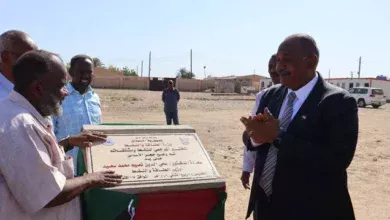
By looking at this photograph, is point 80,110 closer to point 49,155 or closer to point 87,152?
point 87,152

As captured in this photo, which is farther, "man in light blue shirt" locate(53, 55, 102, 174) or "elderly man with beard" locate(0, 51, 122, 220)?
"man in light blue shirt" locate(53, 55, 102, 174)

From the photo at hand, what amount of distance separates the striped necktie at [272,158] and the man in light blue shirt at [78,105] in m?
1.52

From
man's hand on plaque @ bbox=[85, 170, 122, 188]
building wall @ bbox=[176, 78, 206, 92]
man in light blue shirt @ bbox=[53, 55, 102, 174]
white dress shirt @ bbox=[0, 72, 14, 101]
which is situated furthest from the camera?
building wall @ bbox=[176, 78, 206, 92]

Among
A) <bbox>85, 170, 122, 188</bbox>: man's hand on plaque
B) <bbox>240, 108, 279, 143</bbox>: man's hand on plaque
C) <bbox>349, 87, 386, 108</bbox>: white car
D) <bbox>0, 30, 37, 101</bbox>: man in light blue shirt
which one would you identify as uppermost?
<bbox>0, 30, 37, 101</bbox>: man in light blue shirt

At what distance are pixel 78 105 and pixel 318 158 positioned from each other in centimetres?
215

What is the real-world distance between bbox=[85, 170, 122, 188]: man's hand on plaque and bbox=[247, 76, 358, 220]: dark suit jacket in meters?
0.92

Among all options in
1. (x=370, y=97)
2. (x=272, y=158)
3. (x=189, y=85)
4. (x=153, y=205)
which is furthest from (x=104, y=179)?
(x=189, y=85)

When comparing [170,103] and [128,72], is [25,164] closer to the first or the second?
[170,103]

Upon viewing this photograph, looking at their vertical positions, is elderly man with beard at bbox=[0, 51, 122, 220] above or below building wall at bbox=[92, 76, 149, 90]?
above

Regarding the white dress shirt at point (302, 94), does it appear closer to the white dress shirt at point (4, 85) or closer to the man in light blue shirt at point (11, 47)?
the man in light blue shirt at point (11, 47)

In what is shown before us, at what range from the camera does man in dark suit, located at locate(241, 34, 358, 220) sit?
225 centimetres

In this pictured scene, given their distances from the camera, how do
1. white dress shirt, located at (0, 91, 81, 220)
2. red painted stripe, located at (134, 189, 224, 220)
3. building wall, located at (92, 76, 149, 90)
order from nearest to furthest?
1. white dress shirt, located at (0, 91, 81, 220)
2. red painted stripe, located at (134, 189, 224, 220)
3. building wall, located at (92, 76, 149, 90)

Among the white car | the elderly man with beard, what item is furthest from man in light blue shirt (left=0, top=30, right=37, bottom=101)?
the white car

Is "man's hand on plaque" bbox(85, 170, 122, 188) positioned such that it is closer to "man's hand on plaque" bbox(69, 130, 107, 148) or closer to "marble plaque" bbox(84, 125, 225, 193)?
"marble plaque" bbox(84, 125, 225, 193)
